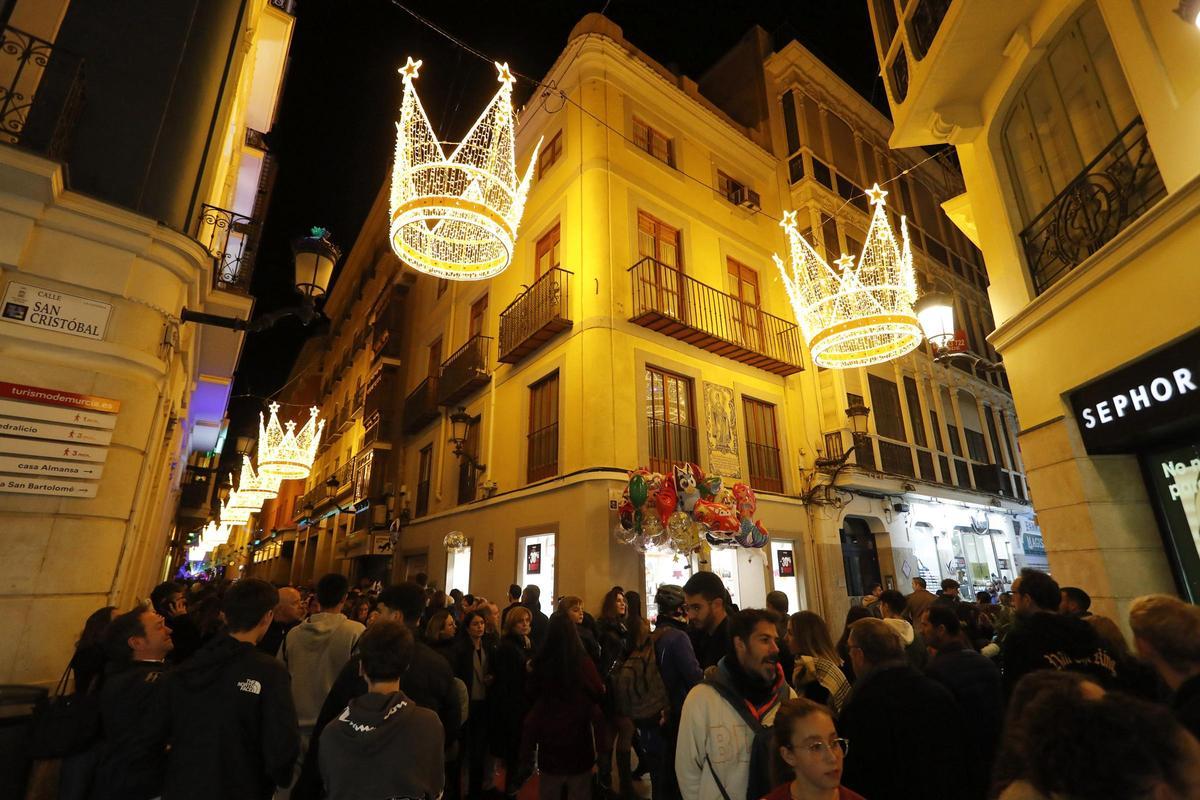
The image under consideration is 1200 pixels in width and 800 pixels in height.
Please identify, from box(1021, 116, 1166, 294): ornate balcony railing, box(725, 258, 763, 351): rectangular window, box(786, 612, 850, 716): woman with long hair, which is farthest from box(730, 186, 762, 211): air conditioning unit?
box(786, 612, 850, 716): woman with long hair

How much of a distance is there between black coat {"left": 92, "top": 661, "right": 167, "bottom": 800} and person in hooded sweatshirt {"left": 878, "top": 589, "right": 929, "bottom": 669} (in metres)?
3.85

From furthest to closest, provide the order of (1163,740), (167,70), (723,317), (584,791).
A: (723,317) → (167,70) → (584,791) → (1163,740)

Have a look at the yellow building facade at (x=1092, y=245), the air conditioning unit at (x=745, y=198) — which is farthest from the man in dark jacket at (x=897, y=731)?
the air conditioning unit at (x=745, y=198)

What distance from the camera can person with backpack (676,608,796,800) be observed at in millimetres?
2590

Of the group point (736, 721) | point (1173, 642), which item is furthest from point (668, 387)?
point (1173, 642)

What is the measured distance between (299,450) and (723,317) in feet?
37.4

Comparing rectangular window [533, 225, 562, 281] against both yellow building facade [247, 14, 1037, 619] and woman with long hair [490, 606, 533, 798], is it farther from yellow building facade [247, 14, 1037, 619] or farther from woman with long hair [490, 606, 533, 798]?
woman with long hair [490, 606, 533, 798]

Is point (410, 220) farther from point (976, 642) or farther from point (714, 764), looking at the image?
point (976, 642)

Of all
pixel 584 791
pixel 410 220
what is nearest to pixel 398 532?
pixel 410 220

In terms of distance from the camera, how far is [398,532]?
55.1 feet

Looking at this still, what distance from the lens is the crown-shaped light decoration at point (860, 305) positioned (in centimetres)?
788

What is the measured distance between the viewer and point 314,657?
3.93 m

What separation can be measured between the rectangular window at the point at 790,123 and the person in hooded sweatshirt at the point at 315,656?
16236 millimetres

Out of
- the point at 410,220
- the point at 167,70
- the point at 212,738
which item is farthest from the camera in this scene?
the point at 410,220
